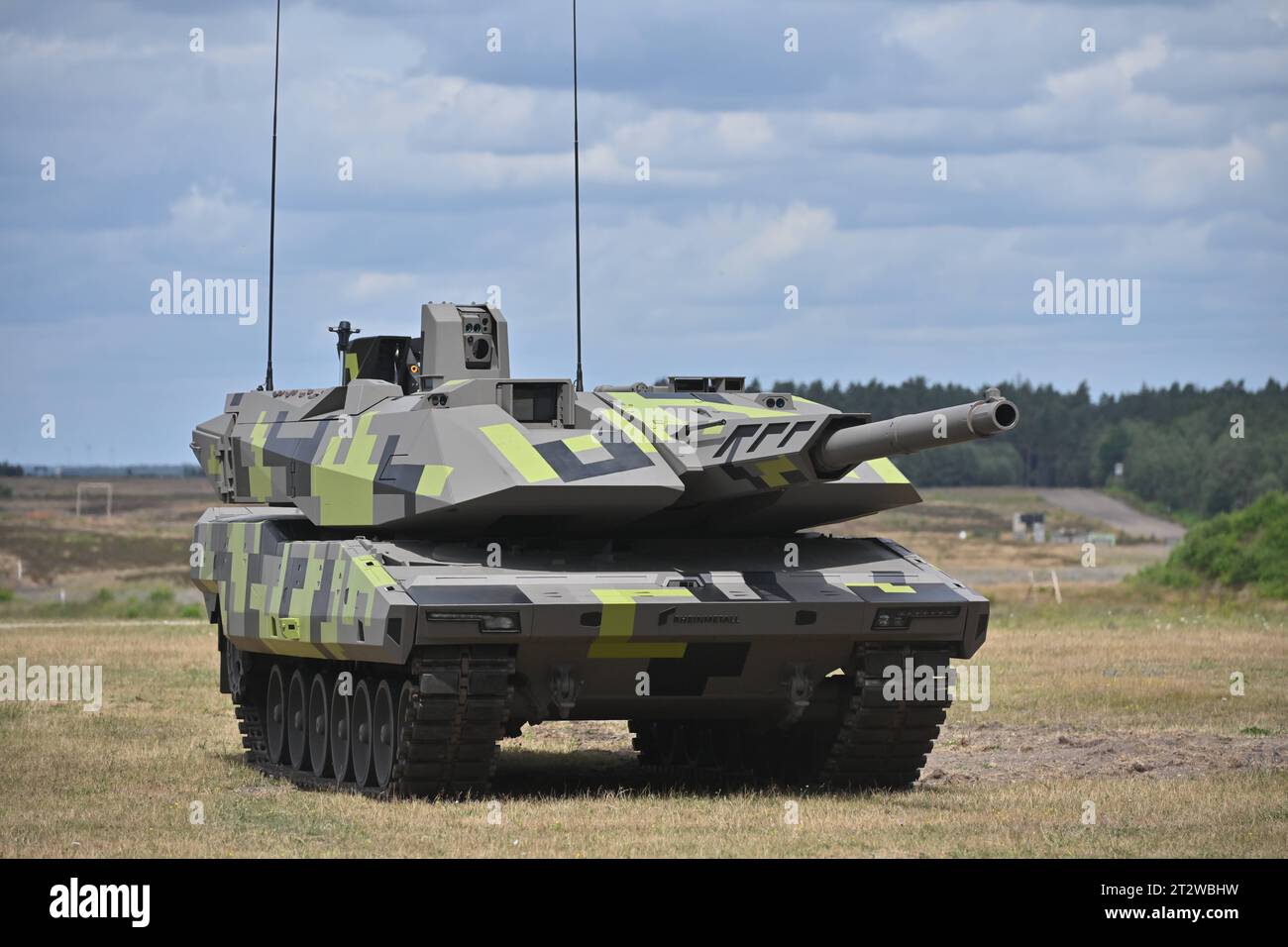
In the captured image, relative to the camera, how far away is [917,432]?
15.3m

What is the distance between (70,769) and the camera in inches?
761

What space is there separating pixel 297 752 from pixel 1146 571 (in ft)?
101

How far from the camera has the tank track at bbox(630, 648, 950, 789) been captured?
1805cm

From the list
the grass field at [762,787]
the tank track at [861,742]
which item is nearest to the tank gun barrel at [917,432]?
the tank track at [861,742]

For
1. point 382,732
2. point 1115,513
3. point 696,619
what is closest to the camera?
point 696,619

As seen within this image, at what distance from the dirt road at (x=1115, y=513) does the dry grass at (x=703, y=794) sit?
2637 inches

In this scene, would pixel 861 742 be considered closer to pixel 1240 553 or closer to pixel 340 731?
pixel 340 731

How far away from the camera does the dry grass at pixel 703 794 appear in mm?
14914

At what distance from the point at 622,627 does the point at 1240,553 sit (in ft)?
99.4

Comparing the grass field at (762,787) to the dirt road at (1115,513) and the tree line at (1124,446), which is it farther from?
the tree line at (1124,446)

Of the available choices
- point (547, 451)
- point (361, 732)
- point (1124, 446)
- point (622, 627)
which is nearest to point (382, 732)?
point (361, 732)

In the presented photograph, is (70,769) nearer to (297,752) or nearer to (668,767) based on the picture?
(297,752)
